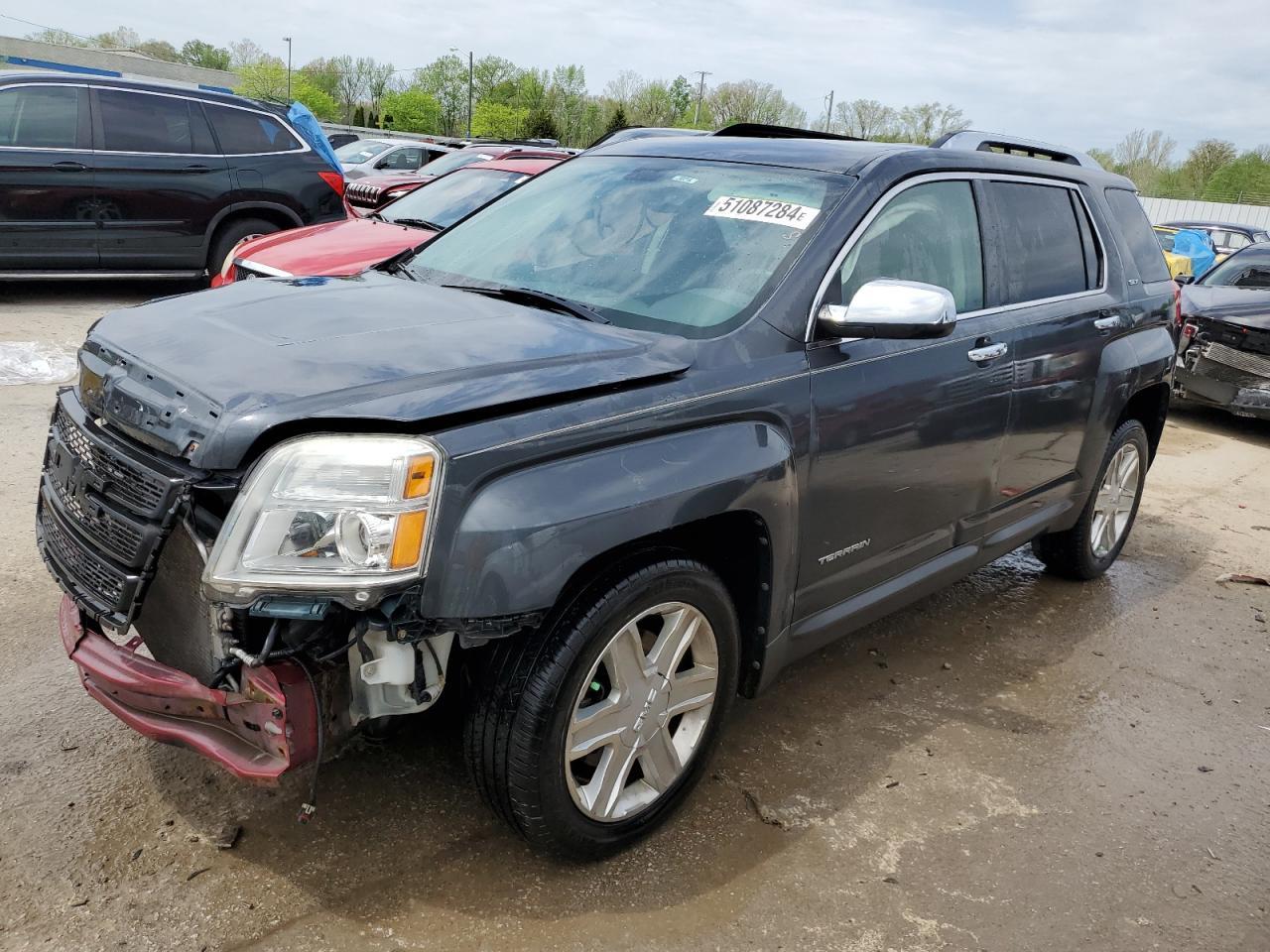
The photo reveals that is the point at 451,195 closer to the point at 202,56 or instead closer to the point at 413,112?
the point at 413,112

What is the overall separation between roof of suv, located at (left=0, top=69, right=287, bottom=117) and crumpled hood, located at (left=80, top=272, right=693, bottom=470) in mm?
7461

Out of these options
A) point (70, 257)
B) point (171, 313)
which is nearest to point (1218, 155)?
point (70, 257)

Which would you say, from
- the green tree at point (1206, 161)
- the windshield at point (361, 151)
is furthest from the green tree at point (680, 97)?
the windshield at point (361, 151)

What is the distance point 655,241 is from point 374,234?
179 inches

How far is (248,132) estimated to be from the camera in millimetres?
9820

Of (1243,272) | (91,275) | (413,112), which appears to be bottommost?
(91,275)

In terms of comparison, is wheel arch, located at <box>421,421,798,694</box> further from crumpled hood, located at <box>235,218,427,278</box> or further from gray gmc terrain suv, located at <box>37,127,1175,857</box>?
crumpled hood, located at <box>235,218,427,278</box>

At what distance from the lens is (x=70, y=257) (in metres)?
9.00

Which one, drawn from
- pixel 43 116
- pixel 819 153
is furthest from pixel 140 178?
pixel 819 153

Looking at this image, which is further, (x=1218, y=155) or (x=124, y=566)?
(x=1218, y=155)

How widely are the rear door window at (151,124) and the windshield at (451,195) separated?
246 cm

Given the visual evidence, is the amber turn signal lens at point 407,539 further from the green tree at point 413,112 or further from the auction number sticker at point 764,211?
the green tree at point 413,112

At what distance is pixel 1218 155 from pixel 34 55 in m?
69.9

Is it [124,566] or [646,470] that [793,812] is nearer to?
[646,470]
